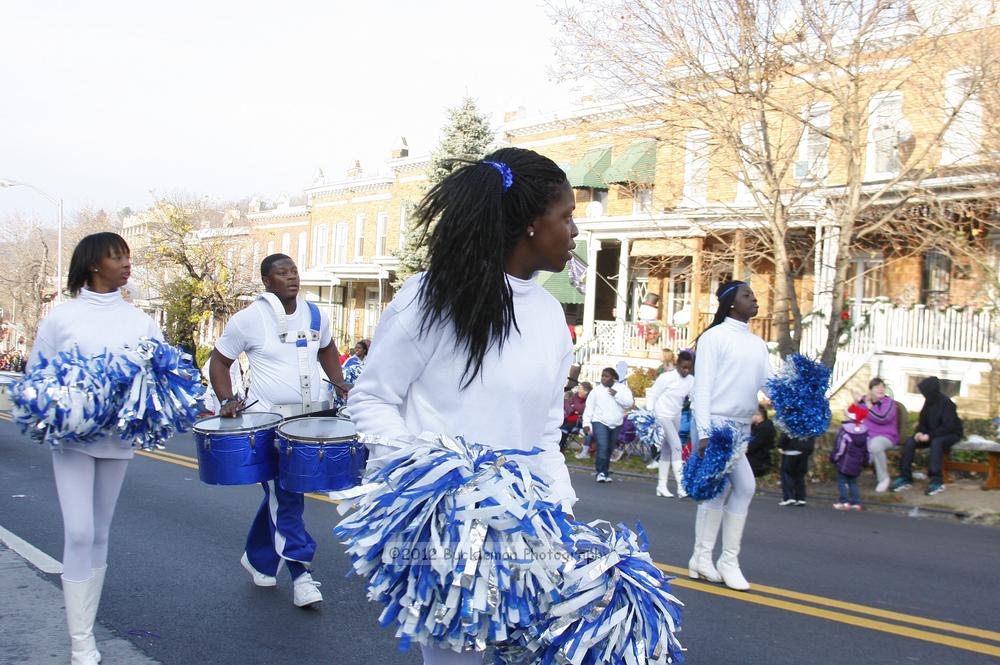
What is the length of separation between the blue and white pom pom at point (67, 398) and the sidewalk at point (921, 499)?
9125mm

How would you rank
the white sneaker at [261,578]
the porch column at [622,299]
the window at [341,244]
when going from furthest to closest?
the window at [341,244] < the porch column at [622,299] < the white sneaker at [261,578]

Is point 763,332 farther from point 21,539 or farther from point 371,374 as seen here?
point 371,374

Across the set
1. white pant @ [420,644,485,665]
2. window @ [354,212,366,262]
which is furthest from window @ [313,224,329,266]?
white pant @ [420,644,485,665]

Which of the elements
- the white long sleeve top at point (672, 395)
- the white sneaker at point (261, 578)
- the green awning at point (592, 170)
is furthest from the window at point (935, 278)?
the white sneaker at point (261, 578)

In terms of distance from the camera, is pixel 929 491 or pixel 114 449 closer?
pixel 114 449

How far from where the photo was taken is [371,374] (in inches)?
106

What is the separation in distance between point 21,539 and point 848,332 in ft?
54.2

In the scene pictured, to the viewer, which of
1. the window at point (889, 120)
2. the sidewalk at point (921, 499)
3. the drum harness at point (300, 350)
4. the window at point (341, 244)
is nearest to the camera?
the drum harness at point (300, 350)

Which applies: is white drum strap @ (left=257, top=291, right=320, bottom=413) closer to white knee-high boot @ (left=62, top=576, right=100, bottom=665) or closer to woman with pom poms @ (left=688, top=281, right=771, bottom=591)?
white knee-high boot @ (left=62, top=576, right=100, bottom=665)

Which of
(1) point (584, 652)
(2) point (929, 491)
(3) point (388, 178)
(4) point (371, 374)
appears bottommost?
(2) point (929, 491)

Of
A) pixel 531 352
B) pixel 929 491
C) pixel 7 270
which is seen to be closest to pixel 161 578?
pixel 531 352

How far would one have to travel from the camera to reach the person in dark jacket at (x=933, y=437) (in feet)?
39.1

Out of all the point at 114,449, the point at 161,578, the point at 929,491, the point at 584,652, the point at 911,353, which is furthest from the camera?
the point at 911,353

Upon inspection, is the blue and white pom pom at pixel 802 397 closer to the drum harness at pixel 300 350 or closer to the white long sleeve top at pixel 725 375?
the white long sleeve top at pixel 725 375
